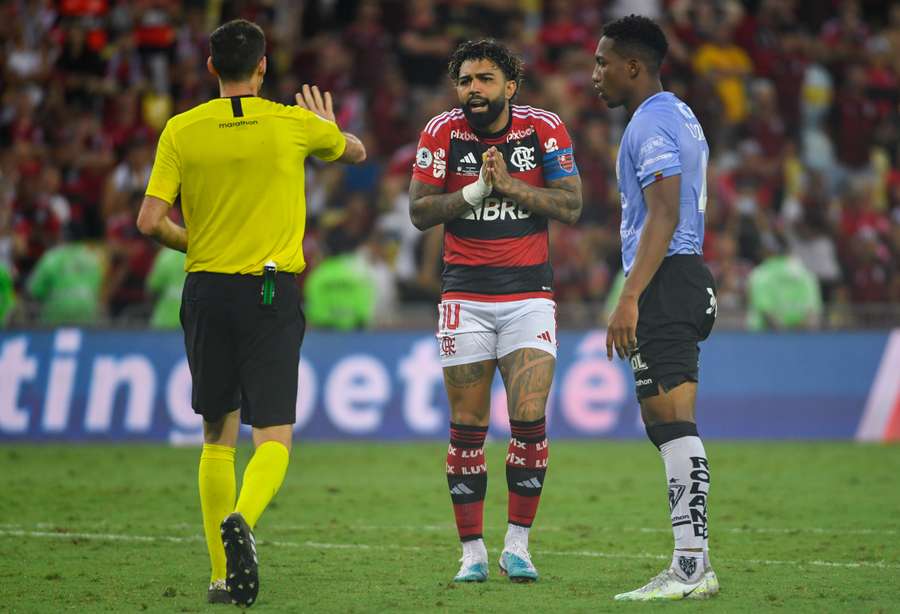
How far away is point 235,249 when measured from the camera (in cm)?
689

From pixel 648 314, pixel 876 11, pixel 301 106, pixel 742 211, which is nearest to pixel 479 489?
pixel 648 314

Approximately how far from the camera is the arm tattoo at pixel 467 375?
25.6ft

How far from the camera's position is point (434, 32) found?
21344mm

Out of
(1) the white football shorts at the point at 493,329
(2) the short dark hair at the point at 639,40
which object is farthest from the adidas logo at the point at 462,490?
(2) the short dark hair at the point at 639,40

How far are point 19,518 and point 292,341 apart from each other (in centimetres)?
409

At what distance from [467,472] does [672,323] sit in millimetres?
1472

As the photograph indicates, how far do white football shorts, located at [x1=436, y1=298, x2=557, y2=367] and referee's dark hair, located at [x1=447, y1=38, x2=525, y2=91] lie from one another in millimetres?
1217

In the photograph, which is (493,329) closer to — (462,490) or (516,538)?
(462,490)

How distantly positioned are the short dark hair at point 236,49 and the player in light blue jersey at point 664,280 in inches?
66.8

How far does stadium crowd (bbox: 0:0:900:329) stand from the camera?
1781 cm

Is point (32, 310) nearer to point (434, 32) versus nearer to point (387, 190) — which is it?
point (387, 190)

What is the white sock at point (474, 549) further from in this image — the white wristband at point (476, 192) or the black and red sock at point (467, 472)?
the white wristband at point (476, 192)

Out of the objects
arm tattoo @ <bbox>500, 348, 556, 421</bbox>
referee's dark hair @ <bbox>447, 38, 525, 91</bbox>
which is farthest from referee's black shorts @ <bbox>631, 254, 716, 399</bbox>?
referee's dark hair @ <bbox>447, 38, 525, 91</bbox>

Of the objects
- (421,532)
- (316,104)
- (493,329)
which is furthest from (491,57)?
(421,532)
